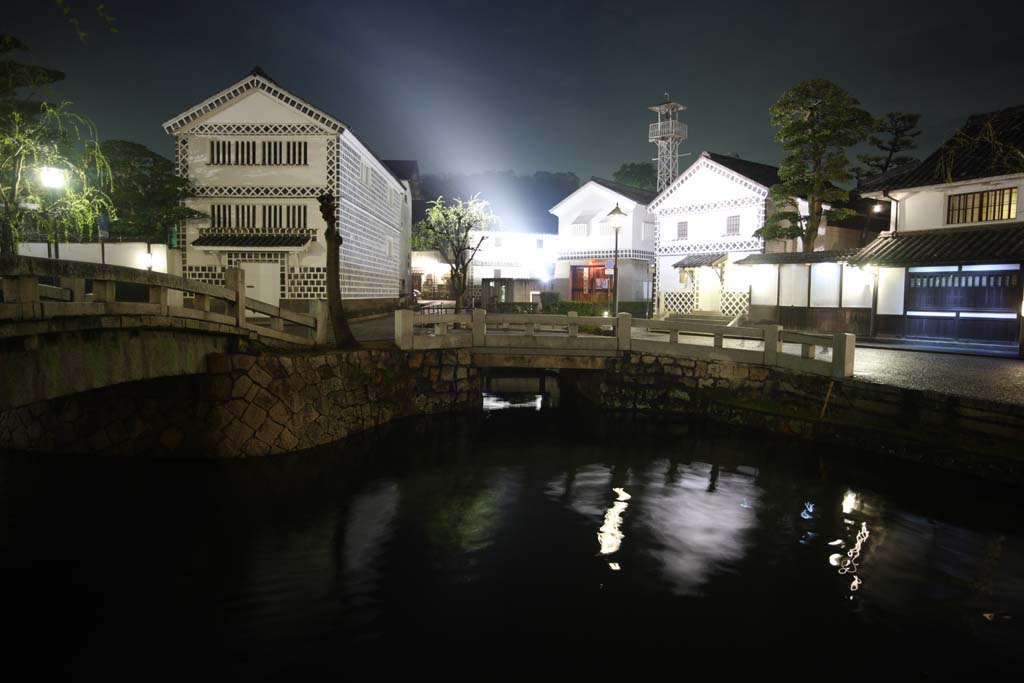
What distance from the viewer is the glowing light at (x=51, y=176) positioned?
13773mm

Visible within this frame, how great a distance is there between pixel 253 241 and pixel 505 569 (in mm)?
19780

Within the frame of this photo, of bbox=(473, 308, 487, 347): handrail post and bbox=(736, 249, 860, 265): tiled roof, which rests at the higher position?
bbox=(736, 249, 860, 265): tiled roof

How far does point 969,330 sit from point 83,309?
23.2 meters

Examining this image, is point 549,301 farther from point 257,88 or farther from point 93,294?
point 93,294

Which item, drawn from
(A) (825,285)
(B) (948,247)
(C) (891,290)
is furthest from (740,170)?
(B) (948,247)

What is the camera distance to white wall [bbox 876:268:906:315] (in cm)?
2089

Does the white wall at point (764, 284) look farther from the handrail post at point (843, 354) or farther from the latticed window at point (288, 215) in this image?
the latticed window at point (288, 215)

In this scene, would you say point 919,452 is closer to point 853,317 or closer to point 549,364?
point 549,364

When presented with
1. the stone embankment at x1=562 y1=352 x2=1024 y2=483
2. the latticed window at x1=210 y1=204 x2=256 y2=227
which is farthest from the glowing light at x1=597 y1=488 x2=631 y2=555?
the latticed window at x1=210 y1=204 x2=256 y2=227

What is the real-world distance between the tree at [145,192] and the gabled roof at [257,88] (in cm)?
217

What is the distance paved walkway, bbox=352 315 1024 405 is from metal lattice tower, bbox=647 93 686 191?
1204 inches

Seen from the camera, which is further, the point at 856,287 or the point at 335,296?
the point at 856,287

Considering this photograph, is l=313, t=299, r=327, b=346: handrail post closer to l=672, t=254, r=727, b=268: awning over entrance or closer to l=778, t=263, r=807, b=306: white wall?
l=778, t=263, r=807, b=306: white wall

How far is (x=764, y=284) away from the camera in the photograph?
26.0 m
